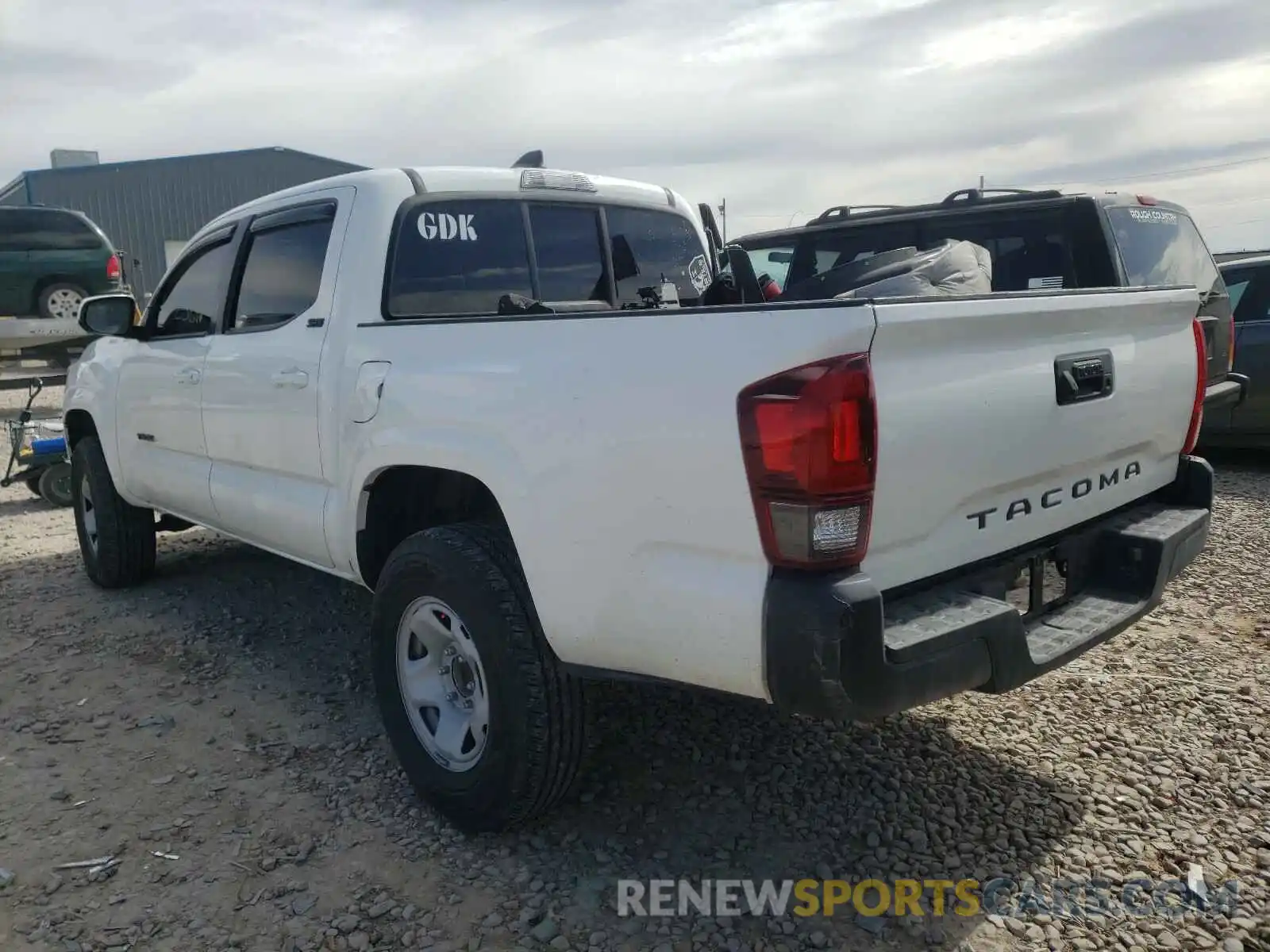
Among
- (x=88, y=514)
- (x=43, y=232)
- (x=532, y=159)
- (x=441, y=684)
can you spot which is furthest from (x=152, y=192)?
(x=441, y=684)

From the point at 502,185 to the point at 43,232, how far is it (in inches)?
492

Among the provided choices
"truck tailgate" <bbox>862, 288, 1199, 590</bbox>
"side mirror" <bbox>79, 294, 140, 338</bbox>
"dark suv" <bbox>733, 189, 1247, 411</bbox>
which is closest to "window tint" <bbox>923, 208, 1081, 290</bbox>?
"dark suv" <bbox>733, 189, 1247, 411</bbox>

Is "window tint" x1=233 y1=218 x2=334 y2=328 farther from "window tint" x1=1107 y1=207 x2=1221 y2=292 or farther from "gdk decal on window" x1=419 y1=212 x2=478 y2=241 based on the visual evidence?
"window tint" x1=1107 y1=207 x2=1221 y2=292

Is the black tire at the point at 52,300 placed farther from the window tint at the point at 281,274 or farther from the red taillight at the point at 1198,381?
the red taillight at the point at 1198,381

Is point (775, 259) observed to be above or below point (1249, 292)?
above

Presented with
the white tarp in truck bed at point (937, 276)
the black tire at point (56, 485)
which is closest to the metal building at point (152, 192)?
the black tire at point (56, 485)

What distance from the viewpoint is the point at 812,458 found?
6.64 feet

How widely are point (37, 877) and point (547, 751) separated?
154cm

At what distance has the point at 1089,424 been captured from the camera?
2693mm

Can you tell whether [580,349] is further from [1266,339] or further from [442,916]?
[1266,339]

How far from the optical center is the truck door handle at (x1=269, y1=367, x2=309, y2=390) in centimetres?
346

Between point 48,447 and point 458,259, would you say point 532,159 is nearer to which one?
point 458,259

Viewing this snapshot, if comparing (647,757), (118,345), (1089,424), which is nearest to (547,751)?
(647,757)

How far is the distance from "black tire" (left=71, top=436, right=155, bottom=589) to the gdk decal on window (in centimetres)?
285
